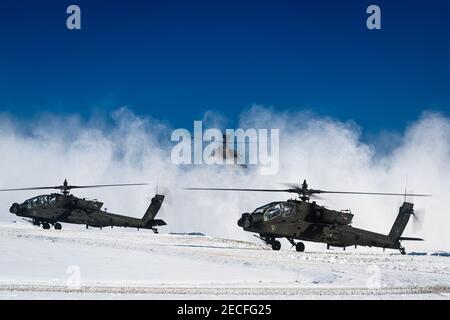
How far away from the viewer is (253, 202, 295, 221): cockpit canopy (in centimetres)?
2788

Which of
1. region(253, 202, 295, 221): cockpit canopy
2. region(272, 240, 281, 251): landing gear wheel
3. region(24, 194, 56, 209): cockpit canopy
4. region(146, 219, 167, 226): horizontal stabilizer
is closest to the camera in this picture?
region(253, 202, 295, 221): cockpit canopy

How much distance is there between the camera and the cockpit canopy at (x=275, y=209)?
27875 mm

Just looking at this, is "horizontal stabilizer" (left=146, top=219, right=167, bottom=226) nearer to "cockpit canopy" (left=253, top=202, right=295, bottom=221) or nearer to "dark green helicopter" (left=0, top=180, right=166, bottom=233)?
"dark green helicopter" (left=0, top=180, right=166, bottom=233)

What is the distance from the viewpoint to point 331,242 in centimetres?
2986

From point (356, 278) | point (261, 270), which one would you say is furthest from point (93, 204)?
point (356, 278)

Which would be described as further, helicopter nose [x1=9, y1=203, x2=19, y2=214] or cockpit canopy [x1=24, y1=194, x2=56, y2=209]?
helicopter nose [x1=9, y1=203, x2=19, y2=214]

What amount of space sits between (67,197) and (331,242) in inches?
866

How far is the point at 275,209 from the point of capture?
28.0m

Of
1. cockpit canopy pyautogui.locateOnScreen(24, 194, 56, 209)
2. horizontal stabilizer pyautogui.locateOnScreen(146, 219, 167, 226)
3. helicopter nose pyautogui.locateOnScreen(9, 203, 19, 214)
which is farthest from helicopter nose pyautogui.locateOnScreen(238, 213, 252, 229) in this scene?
helicopter nose pyautogui.locateOnScreen(9, 203, 19, 214)

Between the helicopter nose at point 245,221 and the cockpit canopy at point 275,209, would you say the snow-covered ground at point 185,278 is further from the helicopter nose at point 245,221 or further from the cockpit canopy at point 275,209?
the cockpit canopy at point 275,209

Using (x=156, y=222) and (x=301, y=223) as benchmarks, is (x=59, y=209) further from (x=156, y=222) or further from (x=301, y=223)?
(x=301, y=223)

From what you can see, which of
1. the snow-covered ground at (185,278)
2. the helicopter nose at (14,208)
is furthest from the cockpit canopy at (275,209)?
the helicopter nose at (14,208)
